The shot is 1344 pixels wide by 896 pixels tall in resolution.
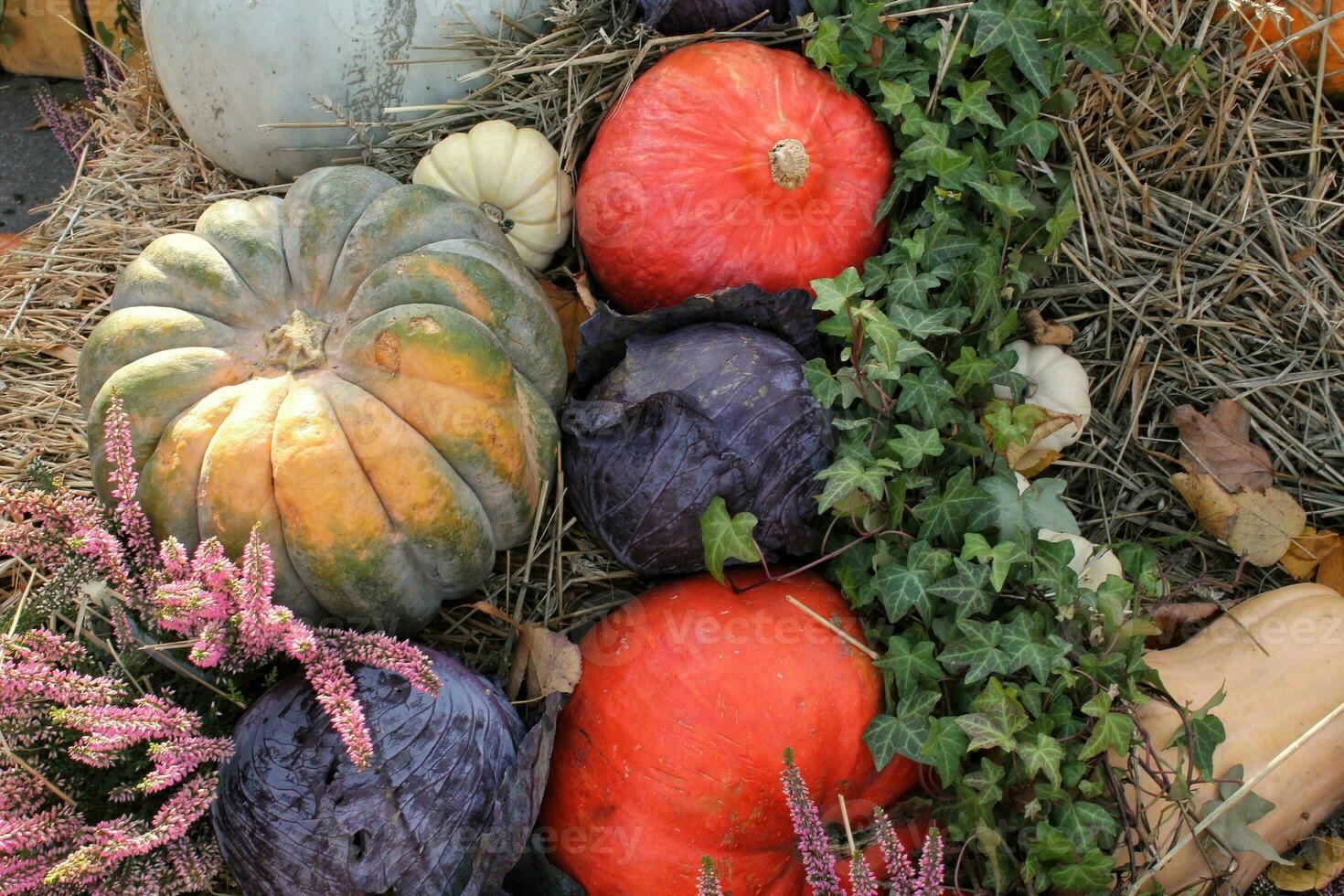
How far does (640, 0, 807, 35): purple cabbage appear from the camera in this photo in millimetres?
2717

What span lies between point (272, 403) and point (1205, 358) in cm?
242

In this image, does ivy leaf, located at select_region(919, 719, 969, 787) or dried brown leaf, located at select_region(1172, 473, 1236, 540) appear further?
dried brown leaf, located at select_region(1172, 473, 1236, 540)

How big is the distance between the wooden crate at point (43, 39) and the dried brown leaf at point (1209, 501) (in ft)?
13.5

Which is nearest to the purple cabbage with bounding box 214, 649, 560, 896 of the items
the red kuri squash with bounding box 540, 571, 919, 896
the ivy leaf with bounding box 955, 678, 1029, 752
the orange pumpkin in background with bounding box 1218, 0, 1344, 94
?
the red kuri squash with bounding box 540, 571, 919, 896

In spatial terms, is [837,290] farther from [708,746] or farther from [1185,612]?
[1185,612]

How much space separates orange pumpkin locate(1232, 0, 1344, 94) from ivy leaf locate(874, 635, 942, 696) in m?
1.92

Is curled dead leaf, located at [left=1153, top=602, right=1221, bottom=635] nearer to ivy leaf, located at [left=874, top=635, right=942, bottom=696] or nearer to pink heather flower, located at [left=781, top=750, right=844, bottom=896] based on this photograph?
ivy leaf, located at [left=874, top=635, right=942, bottom=696]

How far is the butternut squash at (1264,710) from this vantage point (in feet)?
7.64

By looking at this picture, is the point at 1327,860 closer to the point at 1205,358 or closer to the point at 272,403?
the point at 1205,358

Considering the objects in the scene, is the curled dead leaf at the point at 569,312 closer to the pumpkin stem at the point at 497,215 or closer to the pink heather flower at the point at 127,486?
the pumpkin stem at the point at 497,215

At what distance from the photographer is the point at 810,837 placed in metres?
1.95

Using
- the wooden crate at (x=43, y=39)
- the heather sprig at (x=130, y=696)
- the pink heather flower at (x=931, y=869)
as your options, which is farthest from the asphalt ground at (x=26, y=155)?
the pink heather flower at (x=931, y=869)

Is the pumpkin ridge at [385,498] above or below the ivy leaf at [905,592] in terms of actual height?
above

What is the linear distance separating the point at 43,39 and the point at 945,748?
4.19m
